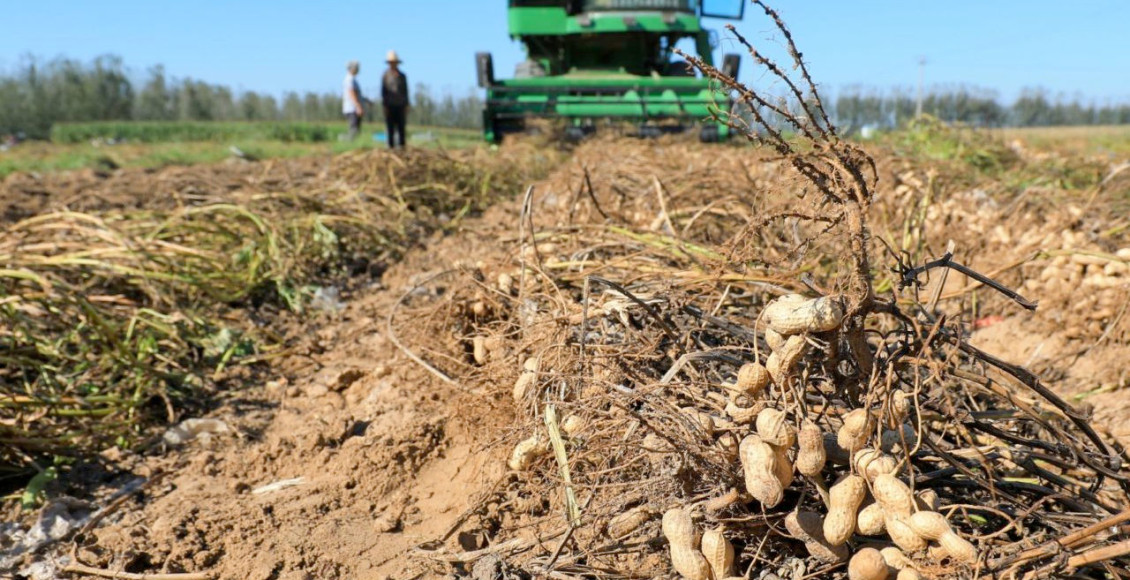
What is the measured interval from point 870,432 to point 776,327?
0.77ft

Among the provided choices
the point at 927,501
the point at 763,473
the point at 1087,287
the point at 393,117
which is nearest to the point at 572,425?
the point at 763,473

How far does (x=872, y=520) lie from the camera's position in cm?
134

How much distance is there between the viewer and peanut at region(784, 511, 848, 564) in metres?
1.44

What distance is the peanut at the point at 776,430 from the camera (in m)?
1.37

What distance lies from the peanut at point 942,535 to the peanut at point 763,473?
218 millimetres

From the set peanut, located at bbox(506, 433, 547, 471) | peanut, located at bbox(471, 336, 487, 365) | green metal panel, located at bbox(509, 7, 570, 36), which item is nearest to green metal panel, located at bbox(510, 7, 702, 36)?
green metal panel, located at bbox(509, 7, 570, 36)

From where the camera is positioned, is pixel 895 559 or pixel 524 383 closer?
pixel 895 559

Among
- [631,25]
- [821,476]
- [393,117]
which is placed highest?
[631,25]

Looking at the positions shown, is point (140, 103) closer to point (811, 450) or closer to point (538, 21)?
point (538, 21)

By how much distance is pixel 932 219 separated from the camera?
13.7 ft

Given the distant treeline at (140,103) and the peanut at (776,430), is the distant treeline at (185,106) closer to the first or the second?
the distant treeline at (140,103)

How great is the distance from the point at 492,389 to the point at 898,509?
1.27 meters

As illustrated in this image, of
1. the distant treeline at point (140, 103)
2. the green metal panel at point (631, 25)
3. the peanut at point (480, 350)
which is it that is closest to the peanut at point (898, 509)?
the peanut at point (480, 350)

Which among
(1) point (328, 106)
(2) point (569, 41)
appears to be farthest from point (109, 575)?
(1) point (328, 106)
